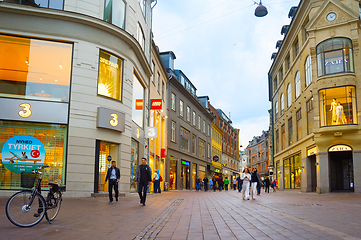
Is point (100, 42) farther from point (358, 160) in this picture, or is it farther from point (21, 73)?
point (358, 160)

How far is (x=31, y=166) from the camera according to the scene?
52.4 feet

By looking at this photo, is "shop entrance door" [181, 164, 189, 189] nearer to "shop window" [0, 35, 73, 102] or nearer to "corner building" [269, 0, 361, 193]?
"corner building" [269, 0, 361, 193]

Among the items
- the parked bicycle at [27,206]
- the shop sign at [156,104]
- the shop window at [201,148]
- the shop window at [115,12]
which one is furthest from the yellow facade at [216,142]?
the parked bicycle at [27,206]

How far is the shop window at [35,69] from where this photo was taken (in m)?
16.5

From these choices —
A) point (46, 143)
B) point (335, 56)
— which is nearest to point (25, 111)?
point (46, 143)

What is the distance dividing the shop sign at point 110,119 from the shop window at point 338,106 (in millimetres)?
15992

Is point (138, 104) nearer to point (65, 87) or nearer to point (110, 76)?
point (110, 76)

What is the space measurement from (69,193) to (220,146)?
5390cm

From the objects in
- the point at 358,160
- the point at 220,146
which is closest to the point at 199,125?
the point at 220,146

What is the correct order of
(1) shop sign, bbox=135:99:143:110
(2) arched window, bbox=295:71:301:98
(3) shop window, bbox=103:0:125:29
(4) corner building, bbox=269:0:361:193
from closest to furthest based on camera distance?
(3) shop window, bbox=103:0:125:29
(1) shop sign, bbox=135:99:143:110
(4) corner building, bbox=269:0:361:193
(2) arched window, bbox=295:71:301:98

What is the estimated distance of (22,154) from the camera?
52.6ft

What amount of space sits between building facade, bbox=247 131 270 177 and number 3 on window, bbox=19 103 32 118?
7103 centimetres

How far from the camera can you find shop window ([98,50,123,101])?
18547 mm

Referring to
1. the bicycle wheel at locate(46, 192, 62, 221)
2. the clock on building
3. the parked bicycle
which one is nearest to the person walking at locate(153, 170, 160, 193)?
the clock on building
